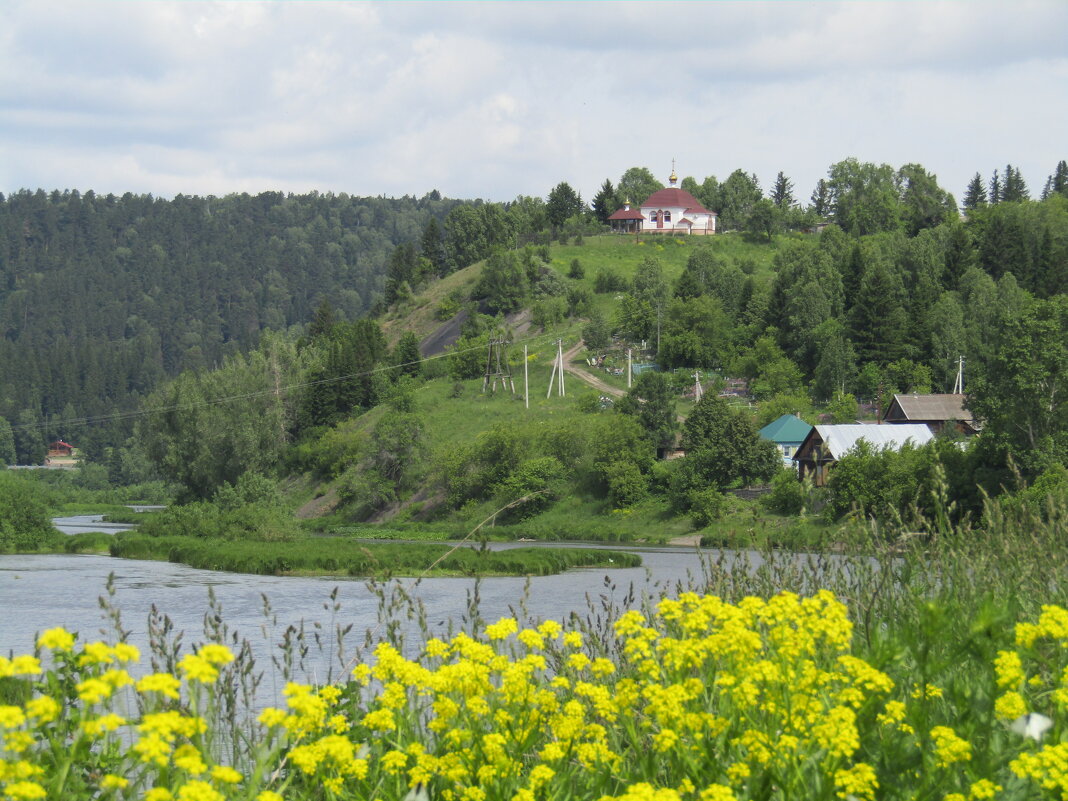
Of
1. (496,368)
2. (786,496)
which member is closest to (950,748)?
(786,496)

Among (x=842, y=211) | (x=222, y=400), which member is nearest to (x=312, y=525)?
(x=222, y=400)

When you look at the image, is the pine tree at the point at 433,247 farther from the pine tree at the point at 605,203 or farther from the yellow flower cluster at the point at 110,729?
the yellow flower cluster at the point at 110,729

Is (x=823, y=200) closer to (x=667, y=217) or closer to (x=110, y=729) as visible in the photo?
(x=667, y=217)

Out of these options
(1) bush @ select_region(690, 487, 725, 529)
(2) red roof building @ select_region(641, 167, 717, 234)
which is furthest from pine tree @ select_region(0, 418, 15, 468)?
(1) bush @ select_region(690, 487, 725, 529)

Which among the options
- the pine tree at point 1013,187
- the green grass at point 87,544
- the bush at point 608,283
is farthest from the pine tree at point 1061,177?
the green grass at point 87,544

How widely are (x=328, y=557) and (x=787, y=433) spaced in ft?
95.8

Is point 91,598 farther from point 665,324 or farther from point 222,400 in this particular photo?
point 665,324

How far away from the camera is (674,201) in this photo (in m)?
114

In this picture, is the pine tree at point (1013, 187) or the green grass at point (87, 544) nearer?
the green grass at point (87, 544)

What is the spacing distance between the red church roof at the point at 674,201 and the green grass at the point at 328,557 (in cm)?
7442

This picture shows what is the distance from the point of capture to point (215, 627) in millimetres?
5488

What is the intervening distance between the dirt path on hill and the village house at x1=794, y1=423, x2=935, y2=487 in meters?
16.9

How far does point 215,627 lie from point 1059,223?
92.6 m

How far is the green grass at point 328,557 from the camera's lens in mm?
37344
